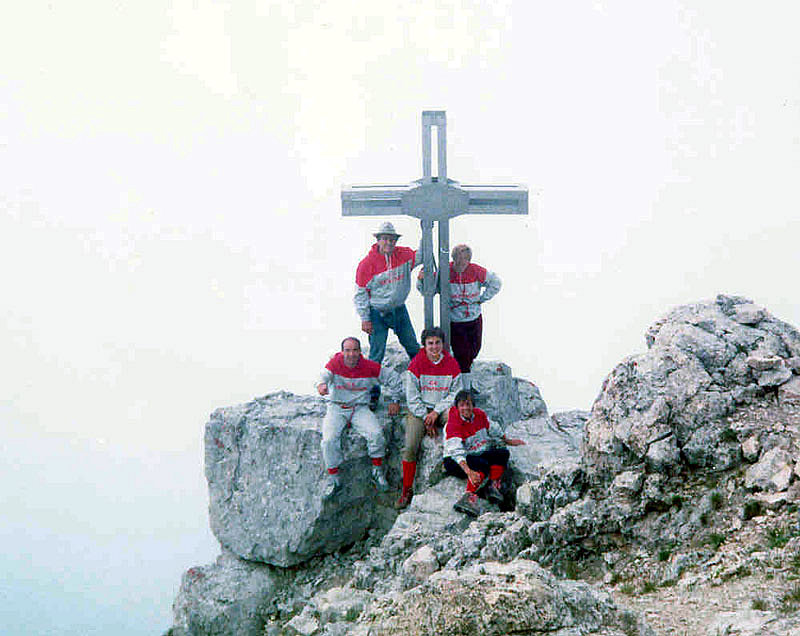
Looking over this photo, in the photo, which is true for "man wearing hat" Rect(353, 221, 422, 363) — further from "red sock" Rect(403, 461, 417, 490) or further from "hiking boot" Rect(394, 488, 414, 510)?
"hiking boot" Rect(394, 488, 414, 510)

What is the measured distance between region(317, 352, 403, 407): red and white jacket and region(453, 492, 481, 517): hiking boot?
6.44ft

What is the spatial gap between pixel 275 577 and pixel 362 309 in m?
3.79

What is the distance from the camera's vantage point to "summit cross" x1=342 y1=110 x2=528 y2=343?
9.32 meters

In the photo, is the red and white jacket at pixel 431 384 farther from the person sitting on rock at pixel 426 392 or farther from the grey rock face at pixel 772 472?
the grey rock face at pixel 772 472

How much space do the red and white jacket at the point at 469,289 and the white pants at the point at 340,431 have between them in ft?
5.90

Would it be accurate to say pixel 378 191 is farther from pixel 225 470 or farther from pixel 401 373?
pixel 225 470

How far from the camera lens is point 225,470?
10133mm

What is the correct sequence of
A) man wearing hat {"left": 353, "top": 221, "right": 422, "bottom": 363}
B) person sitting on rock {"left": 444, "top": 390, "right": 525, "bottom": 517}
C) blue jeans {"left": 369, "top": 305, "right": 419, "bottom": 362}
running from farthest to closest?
blue jeans {"left": 369, "top": 305, "right": 419, "bottom": 362}
man wearing hat {"left": 353, "top": 221, "right": 422, "bottom": 363}
person sitting on rock {"left": 444, "top": 390, "right": 525, "bottom": 517}

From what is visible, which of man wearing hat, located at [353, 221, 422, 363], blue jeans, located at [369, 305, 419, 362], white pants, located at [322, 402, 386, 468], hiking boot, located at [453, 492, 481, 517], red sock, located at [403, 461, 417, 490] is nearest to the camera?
hiking boot, located at [453, 492, 481, 517]

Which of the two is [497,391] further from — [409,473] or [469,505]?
[469,505]

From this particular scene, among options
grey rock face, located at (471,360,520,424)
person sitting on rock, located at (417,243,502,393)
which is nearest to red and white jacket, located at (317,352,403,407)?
person sitting on rock, located at (417,243,502,393)

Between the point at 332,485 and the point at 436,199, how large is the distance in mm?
3888

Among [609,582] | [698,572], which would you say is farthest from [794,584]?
[609,582]

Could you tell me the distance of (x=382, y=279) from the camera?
9.41 m
